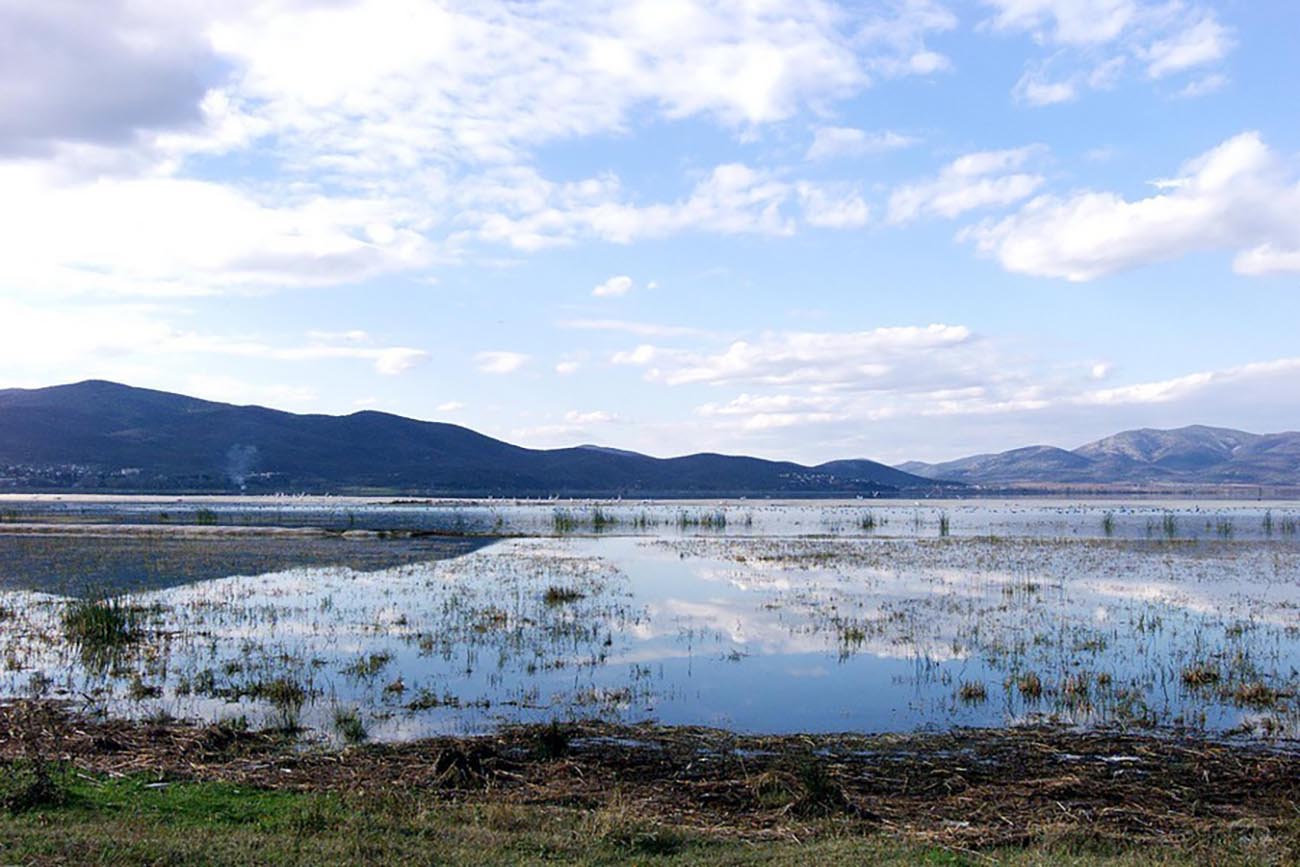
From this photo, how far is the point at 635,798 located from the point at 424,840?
3046 mm

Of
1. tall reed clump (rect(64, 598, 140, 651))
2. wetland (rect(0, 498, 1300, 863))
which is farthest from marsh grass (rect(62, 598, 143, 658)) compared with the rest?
wetland (rect(0, 498, 1300, 863))

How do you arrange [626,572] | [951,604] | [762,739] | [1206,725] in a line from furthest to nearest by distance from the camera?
[626,572]
[951,604]
[1206,725]
[762,739]

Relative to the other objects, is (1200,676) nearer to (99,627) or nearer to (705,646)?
(705,646)

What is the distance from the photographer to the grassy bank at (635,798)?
30.2 ft

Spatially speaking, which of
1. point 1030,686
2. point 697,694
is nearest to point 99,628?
point 697,694

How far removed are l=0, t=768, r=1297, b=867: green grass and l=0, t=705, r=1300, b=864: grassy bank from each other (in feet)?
0.10

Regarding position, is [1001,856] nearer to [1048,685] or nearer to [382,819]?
[382,819]

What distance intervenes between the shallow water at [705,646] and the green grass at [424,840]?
16.2ft

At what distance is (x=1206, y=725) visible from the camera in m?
15.9

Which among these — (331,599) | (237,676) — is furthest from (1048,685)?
(331,599)

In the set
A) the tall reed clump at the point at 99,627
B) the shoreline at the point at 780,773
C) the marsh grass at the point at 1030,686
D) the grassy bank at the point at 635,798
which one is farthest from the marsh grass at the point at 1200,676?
the tall reed clump at the point at 99,627

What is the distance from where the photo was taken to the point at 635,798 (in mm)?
11578

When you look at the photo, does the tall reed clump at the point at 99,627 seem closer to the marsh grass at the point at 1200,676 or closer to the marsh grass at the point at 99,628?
the marsh grass at the point at 99,628

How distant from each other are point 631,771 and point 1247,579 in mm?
35253
